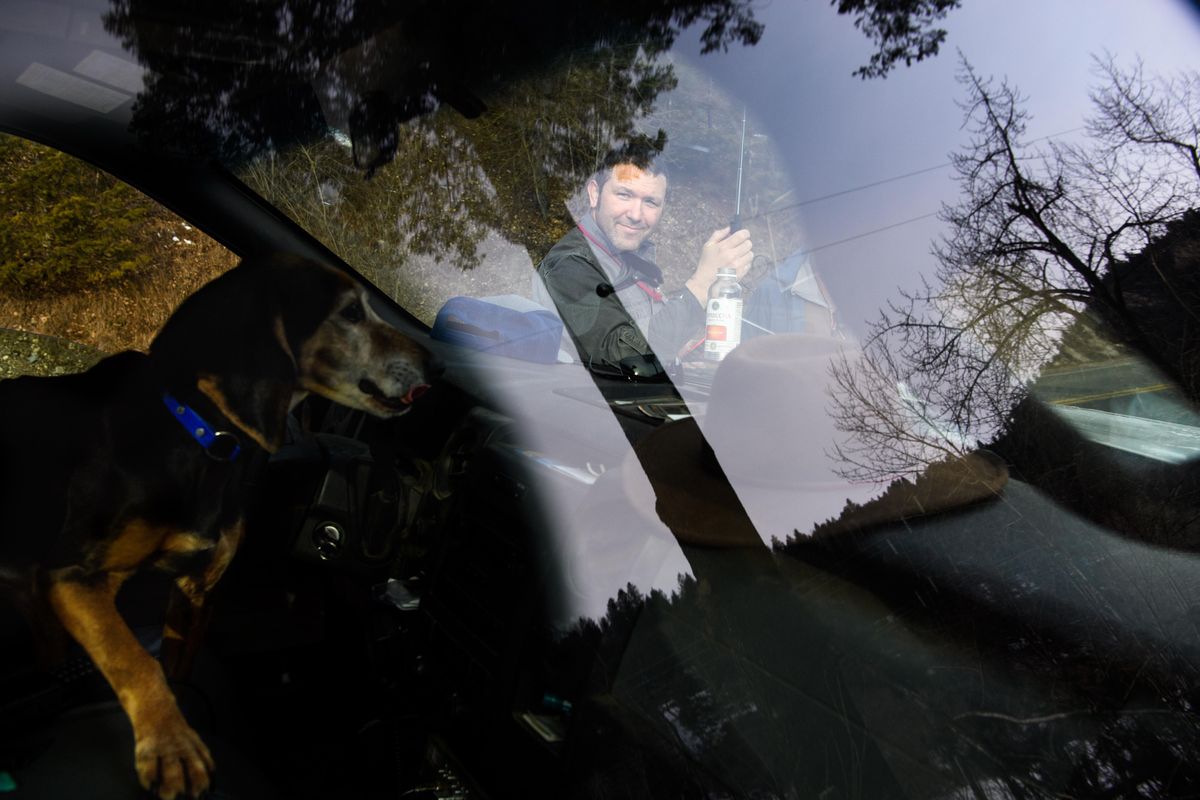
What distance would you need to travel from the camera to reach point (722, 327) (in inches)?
54.1

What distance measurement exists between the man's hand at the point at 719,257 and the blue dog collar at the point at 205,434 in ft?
2.57

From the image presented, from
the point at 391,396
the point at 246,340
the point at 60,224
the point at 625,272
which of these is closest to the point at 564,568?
the point at 391,396

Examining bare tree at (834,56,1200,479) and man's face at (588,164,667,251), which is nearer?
bare tree at (834,56,1200,479)

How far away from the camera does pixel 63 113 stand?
1354 millimetres

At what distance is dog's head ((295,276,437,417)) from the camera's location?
1325 mm

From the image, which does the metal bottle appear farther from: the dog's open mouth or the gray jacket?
the dog's open mouth

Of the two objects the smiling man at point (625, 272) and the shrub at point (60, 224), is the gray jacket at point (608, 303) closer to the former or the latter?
the smiling man at point (625, 272)

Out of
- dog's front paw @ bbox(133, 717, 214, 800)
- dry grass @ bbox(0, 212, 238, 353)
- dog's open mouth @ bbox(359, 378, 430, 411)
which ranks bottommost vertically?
dog's front paw @ bbox(133, 717, 214, 800)

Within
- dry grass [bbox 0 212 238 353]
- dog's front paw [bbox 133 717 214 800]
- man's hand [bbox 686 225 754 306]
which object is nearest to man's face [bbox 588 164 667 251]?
man's hand [bbox 686 225 754 306]

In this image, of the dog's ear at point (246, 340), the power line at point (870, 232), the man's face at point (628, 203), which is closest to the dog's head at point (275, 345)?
the dog's ear at point (246, 340)

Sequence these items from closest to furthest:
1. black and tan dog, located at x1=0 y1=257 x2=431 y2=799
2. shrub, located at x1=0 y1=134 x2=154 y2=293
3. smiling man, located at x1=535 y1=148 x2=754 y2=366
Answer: black and tan dog, located at x1=0 y1=257 x2=431 y2=799, shrub, located at x1=0 y1=134 x2=154 y2=293, smiling man, located at x1=535 y1=148 x2=754 y2=366

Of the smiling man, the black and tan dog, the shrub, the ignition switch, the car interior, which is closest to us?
the car interior

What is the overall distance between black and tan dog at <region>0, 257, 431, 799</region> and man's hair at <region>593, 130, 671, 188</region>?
0.52 m

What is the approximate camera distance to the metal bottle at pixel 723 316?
1363mm
